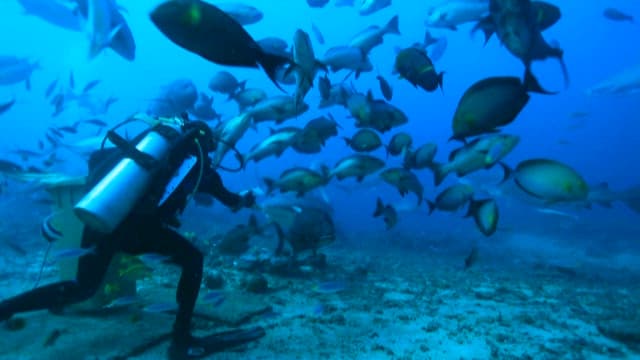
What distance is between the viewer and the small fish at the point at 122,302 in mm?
6320

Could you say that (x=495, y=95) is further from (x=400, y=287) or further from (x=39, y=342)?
(x=400, y=287)

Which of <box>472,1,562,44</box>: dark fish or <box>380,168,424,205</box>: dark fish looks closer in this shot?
<box>472,1,562,44</box>: dark fish

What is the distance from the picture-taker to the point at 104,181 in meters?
4.56

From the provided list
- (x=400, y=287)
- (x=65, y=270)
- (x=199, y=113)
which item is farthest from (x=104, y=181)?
(x=400, y=287)

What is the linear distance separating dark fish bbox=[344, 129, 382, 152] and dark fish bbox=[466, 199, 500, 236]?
2.00 metres

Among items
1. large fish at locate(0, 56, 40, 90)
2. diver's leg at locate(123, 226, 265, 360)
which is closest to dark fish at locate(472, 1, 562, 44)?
diver's leg at locate(123, 226, 265, 360)

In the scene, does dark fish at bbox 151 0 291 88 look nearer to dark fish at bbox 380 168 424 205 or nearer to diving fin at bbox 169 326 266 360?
diving fin at bbox 169 326 266 360

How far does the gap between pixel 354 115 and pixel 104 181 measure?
3.66m

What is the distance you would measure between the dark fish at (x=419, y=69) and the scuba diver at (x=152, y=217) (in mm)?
2209

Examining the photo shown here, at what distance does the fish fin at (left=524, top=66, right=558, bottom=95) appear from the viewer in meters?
4.17

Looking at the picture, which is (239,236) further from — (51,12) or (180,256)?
(51,12)

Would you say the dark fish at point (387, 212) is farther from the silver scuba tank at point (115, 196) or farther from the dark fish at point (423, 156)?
the silver scuba tank at point (115, 196)

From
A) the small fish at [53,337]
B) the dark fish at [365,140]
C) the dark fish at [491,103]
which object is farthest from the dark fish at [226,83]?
the dark fish at [491,103]

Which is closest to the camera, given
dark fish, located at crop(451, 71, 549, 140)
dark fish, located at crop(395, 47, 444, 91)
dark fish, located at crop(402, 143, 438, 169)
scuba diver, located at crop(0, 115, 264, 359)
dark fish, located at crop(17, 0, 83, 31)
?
dark fish, located at crop(451, 71, 549, 140)
